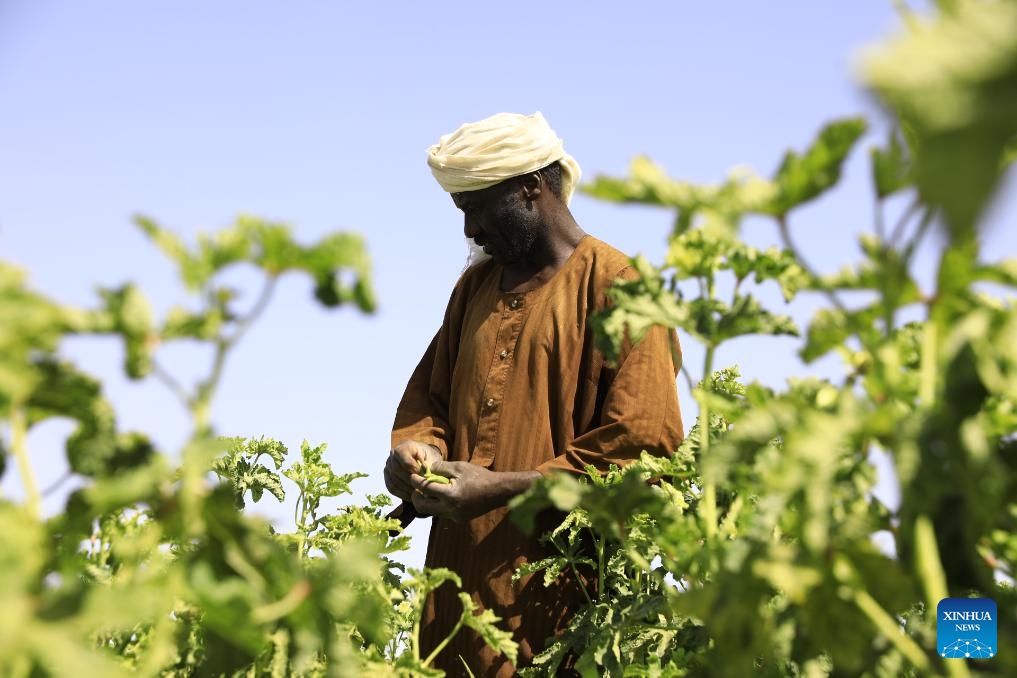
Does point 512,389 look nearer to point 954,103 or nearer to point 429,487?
point 429,487

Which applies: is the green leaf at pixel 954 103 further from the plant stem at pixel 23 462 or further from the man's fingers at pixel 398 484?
the man's fingers at pixel 398 484

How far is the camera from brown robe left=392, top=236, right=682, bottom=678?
3.71 meters

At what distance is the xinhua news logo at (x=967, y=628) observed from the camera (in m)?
1.56

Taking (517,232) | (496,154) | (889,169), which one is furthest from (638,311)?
(496,154)

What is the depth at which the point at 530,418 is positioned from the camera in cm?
399

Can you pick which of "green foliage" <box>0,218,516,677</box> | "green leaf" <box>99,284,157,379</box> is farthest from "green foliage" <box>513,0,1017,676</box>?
"green leaf" <box>99,284,157,379</box>

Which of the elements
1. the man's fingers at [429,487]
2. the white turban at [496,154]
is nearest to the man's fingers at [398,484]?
the man's fingers at [429,487]

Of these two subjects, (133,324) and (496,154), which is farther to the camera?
(496,154)

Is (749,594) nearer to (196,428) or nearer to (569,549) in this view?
(196,428)

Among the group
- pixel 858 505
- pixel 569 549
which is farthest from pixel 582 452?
pixel 858 505

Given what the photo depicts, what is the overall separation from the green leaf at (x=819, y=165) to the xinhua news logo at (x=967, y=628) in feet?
1.92

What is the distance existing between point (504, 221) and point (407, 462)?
1.00m

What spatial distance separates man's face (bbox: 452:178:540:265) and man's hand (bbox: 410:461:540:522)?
3.08ft

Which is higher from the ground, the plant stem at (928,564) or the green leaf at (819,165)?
the green leaf at (819,165)
